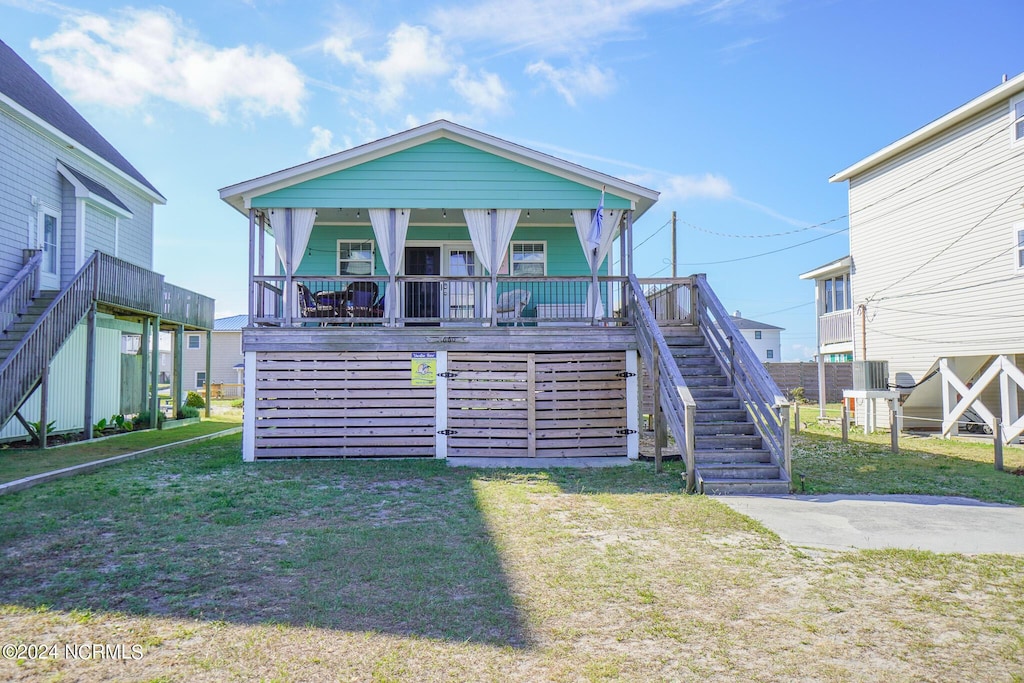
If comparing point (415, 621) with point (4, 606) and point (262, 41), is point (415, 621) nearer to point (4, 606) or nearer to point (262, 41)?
point (4, 606)

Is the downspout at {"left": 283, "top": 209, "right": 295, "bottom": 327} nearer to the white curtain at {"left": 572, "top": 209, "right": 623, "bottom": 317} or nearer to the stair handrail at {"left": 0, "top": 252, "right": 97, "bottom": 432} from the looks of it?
the stair handrail at {"left": 0, "top": 252, "right": 97, "bottom": 432}

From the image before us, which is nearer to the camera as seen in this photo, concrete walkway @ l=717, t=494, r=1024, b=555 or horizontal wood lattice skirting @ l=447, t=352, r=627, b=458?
concrete walkway @ l=717, t=494, r=1024, b=555

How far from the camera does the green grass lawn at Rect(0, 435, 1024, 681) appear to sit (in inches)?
Result: 129

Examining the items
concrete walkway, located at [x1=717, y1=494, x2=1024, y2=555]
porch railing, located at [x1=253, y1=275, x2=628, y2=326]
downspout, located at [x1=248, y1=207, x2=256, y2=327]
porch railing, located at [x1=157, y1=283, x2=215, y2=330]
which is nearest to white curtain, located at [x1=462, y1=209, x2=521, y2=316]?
porch railing, located at [x1=253, y1=275, x2=628, y2=326]

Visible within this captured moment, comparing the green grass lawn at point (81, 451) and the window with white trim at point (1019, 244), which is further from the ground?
the window with white trim at point (1019, 244)

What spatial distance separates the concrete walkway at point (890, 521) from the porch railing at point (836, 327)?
13356 millimetres

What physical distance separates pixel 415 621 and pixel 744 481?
5189 millimetres

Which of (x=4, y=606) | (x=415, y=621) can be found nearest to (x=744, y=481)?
(x=415, y=621)

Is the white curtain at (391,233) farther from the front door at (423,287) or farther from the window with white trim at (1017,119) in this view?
the window with white trim at (1017,119)

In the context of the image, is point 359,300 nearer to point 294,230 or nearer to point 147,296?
point 294,230

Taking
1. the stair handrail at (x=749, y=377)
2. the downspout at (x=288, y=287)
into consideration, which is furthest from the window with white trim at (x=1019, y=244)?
the downspout at (x=288, y=287)

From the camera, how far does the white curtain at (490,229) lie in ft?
37.7

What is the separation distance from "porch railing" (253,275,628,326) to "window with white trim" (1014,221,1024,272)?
840cm

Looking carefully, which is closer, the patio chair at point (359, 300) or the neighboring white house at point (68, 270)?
the patio chair at point (359, 300)
